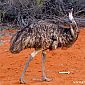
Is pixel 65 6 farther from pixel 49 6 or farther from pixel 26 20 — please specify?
pixel 26 20

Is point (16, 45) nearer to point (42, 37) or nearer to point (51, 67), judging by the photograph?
point (42, 37)

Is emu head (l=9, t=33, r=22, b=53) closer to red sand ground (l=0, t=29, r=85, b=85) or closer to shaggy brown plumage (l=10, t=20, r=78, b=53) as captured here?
shaggy brown plumage (l=10, t=20, r=78, b=53)

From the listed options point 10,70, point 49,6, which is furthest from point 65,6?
point 10,70

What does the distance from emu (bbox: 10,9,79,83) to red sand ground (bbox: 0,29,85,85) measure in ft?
1.39

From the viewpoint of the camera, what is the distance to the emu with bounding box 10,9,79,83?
19.1 ft

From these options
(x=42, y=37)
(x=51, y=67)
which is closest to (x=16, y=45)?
(x=42, y=37)

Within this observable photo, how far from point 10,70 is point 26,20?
4.82 meters

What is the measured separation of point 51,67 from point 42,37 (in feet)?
4.25

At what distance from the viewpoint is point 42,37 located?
5.81m

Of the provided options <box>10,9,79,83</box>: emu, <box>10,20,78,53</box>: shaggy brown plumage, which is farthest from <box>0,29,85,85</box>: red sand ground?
<box>10,20,78,53</box>: shaggy brown plumage

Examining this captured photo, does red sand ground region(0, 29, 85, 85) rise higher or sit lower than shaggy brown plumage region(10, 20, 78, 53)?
lower

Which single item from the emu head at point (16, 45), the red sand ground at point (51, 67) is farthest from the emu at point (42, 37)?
the red sand ground at point (51, 67)

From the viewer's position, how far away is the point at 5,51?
27.5 feet

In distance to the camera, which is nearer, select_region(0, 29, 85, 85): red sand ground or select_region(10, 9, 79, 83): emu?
select_region(10, 9, 79, 83): emu
